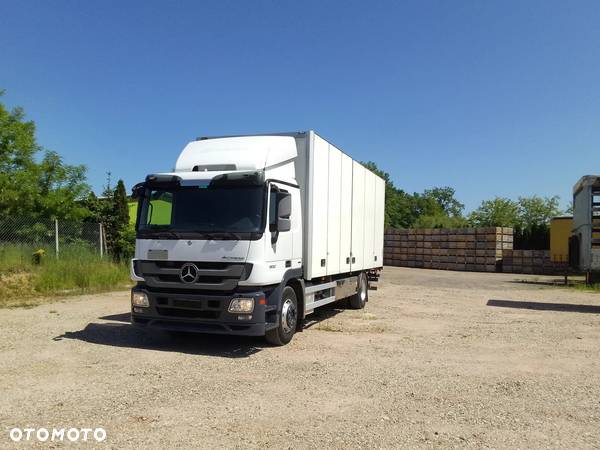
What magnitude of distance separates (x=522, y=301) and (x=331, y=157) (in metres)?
9.40

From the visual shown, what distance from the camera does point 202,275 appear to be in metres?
7.41

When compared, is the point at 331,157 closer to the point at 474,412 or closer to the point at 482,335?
the point at 482,335

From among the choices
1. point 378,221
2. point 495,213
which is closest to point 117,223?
point 378,221

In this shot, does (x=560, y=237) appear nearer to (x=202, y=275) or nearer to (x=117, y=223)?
(x=117, y=223)

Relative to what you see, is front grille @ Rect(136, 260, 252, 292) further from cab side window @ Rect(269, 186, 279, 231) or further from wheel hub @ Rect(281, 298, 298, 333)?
wheel hub @ Rect(281, 298, 298, 333)

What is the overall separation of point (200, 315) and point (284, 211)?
6.69 ft

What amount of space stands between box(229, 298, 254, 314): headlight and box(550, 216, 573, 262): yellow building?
2663cm

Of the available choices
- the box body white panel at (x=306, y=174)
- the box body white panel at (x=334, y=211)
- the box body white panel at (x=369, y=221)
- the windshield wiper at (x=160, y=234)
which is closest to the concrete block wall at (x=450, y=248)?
the box body white panel at (x=369, y=221)

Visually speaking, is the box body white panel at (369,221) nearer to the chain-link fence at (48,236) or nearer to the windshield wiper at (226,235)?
the windshield wiper at (226,235)

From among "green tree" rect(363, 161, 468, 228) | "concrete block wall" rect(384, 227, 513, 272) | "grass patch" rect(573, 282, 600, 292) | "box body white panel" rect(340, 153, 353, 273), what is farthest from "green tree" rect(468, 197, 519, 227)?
"box body white panel" rect(340, 153, 353, 273)

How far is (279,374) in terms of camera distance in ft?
21.4

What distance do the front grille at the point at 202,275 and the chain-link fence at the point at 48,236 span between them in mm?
9377

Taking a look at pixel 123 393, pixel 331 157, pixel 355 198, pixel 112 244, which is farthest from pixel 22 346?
pixel 112 244

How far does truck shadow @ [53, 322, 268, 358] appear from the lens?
7.89m
